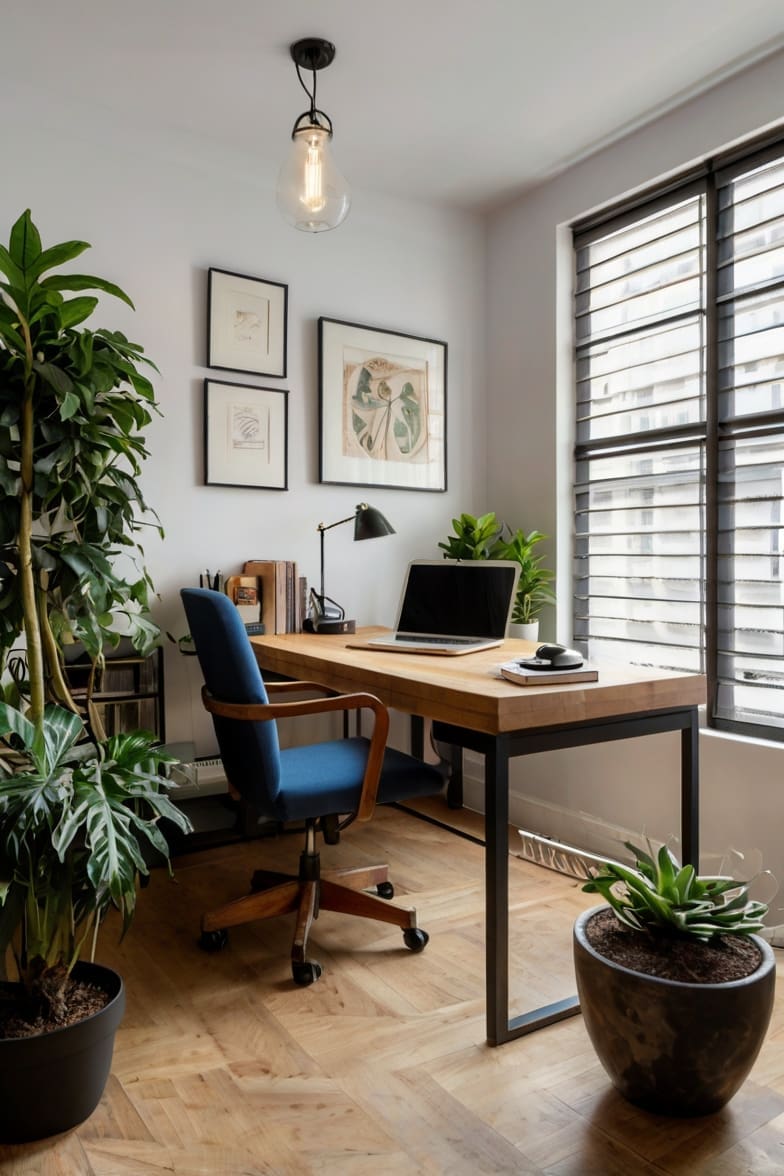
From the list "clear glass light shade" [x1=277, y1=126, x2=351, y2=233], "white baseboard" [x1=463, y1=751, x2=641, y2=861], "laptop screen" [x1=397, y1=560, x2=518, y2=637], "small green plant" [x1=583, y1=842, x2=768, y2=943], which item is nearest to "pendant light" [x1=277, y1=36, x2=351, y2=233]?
"clear glass light shade" [x1=277, y1=126, x2=351, y2=233]

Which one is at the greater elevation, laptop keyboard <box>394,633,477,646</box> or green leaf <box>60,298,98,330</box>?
green leaf <box>60,298,98,330</box>

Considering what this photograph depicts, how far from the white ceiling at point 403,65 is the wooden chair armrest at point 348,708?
198cm

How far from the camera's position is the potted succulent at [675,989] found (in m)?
1.47

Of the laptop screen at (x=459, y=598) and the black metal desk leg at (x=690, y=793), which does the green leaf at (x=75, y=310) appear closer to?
the laptop screen at (x=459, y=598)

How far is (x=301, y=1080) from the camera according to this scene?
5.45ft

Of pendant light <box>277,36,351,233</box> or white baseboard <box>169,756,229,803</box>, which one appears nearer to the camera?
pendant light <box>277,36,351,233</box>

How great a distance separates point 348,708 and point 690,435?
1710 mm

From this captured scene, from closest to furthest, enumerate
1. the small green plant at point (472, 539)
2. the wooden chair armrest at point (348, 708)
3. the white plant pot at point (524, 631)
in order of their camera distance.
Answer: the wooden chair armrest at point (348, 708), the white plant pot at point (524, 631), the small green plant at point (472, 539)

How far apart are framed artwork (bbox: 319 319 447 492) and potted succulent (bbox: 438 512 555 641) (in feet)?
1.21

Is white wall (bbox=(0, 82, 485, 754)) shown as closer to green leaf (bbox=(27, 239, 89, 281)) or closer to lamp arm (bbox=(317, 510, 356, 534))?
lamp arm (bbox=(317, 510, 356, 534))

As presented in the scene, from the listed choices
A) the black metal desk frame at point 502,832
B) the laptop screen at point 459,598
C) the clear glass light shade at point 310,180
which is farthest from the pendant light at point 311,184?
the black metal desk frame at point 502,832

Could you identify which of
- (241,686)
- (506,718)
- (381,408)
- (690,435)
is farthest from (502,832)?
(381,408)

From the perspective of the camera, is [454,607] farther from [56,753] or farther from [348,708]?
[56,753]

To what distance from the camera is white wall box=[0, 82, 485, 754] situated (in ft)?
9.54
